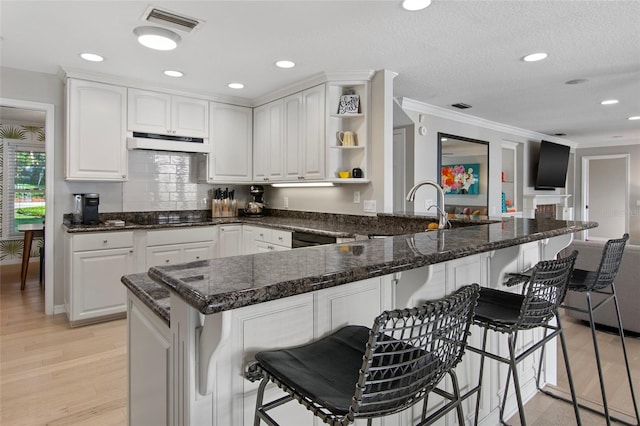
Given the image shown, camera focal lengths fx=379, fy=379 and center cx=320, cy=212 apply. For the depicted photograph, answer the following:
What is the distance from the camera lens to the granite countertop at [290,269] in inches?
31.8

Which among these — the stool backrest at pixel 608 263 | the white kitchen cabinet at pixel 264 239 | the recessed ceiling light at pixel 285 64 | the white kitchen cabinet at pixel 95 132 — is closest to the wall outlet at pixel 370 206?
the white kitchen cabinet at pixel 264 239

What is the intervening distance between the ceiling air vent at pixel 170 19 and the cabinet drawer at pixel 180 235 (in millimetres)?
2002

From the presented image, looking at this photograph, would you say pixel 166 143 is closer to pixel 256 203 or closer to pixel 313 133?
pixel 256 203

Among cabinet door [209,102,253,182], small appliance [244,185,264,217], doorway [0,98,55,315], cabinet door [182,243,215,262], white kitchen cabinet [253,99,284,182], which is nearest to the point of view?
doorway [0,98,55,315]

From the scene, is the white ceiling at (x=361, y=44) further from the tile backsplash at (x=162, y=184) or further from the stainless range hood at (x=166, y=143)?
the tile backsplash at (x=162, y=184)

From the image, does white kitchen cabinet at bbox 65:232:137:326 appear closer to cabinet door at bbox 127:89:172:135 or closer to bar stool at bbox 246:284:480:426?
cabinet door at bbox 127:89:172:135

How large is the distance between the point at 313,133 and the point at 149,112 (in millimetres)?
1762

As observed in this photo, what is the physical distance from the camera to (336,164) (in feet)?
12.1

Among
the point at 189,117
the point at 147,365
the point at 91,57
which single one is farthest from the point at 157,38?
the point at 147,365

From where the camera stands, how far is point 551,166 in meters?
7.09

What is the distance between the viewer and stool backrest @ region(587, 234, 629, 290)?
2.12 meters

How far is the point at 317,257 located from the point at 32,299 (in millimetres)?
4522

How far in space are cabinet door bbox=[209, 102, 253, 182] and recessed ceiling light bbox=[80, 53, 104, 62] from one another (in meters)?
1.34

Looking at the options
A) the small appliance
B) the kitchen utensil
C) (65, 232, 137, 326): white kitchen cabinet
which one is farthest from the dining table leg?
the kitchen utensil
